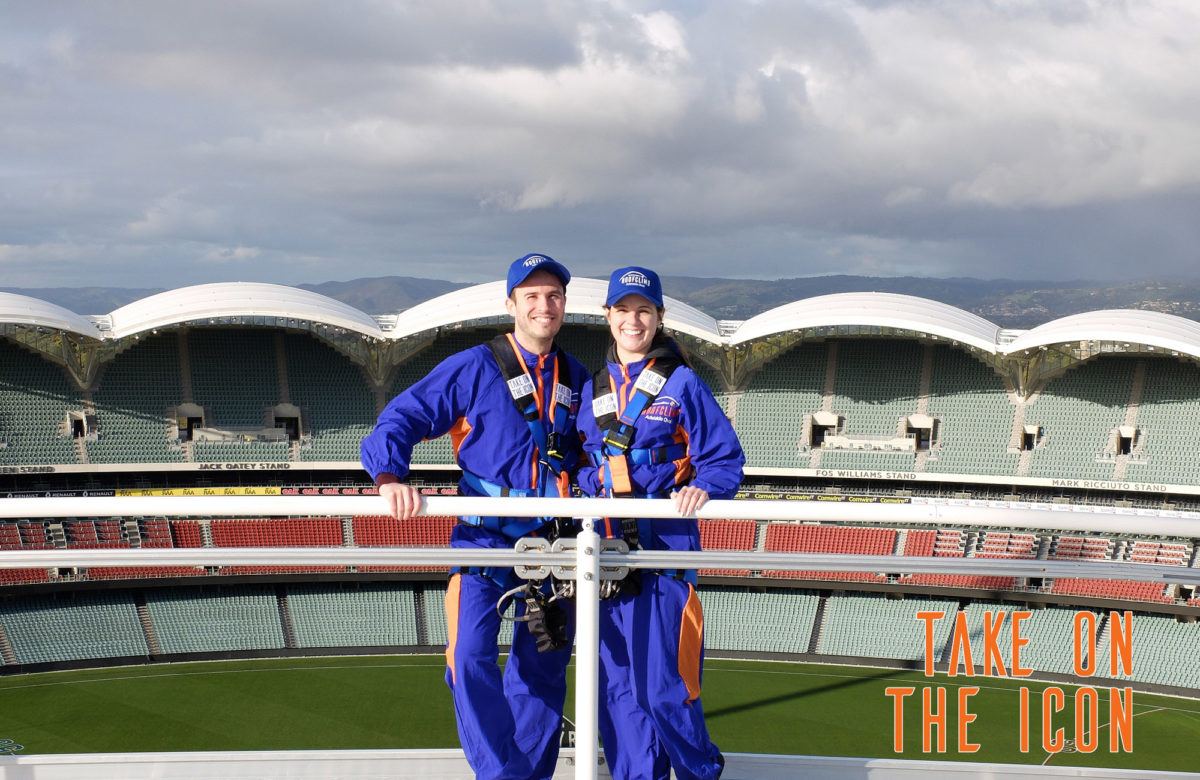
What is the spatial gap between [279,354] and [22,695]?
1364cm

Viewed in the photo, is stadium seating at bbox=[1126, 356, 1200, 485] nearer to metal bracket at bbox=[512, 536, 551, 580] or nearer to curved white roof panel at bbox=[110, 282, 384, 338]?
curved white roof panel at bbox=[110, 282, 384, 338]

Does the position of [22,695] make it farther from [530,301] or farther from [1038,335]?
[1038,335]

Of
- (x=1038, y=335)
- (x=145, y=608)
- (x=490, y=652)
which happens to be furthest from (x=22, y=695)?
(x=1038, y=335)

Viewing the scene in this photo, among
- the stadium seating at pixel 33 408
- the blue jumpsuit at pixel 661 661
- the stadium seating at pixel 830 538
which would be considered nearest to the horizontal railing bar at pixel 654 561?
the blue jumpsuit at pixel 661 661

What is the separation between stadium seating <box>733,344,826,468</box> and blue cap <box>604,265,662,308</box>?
27.6m

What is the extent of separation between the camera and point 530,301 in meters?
3.73

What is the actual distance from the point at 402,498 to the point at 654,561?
0.89m

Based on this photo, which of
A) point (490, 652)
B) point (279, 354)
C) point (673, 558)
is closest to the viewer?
point (673, 558)

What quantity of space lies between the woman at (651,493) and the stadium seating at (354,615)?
23.9m

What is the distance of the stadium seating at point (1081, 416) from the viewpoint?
29.2 m

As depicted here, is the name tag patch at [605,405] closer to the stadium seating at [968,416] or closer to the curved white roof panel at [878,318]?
the curved white roof panel at [878,318]

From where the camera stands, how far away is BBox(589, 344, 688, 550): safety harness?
139 inches

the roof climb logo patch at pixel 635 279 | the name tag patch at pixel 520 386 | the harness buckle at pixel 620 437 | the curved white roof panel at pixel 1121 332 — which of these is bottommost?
the harness buckle at pixel 620 437

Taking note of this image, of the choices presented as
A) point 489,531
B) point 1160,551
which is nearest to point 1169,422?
point 1160,551
